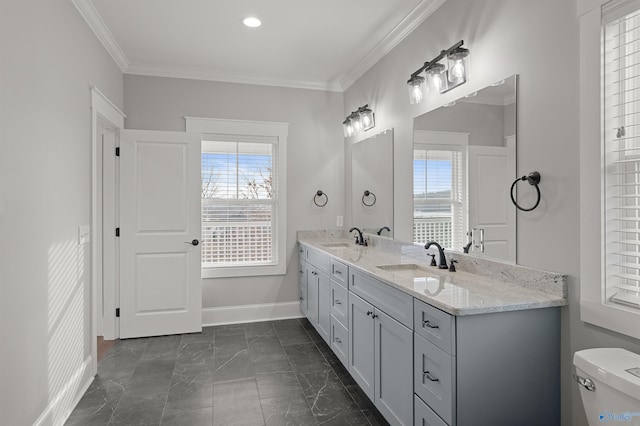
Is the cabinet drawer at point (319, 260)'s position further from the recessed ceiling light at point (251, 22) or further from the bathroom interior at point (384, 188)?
the recessed ceiling light at point (251, 22)

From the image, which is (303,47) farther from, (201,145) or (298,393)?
(298,393)

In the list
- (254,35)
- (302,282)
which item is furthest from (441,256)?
(254,35)

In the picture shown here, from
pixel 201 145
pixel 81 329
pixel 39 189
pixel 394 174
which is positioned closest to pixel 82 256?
pixel 81 329

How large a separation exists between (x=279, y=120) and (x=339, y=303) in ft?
7.65

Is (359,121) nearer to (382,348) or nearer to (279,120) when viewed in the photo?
(279,120)

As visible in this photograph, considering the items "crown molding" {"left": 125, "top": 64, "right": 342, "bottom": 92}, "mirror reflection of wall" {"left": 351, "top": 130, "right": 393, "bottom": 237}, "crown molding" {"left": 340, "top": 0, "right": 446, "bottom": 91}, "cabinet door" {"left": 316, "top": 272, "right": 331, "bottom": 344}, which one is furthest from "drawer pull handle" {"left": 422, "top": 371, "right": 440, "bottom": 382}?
"crown molding" {"left": 125, "top": 64, "right": 342, "bottom": 92}

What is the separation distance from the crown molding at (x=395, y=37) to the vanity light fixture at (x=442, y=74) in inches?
14.3

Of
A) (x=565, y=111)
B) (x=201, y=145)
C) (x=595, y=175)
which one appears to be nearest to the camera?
(x=595, y=175)

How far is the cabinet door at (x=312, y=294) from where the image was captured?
141 inches

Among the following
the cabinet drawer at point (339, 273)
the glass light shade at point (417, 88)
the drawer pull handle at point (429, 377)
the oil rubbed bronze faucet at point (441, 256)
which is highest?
the glass light shade at point (417, 88)

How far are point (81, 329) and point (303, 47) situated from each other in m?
2.90

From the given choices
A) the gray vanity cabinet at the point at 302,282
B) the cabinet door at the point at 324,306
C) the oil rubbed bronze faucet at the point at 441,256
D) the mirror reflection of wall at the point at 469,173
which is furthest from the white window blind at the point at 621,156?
the gray vanity cabinet at the point at 302,282

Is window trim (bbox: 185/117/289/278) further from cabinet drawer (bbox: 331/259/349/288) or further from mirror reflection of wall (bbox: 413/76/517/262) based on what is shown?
mirror reflection of wall (bbox: 413/76/517/262)

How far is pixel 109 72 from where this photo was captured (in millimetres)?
3387
